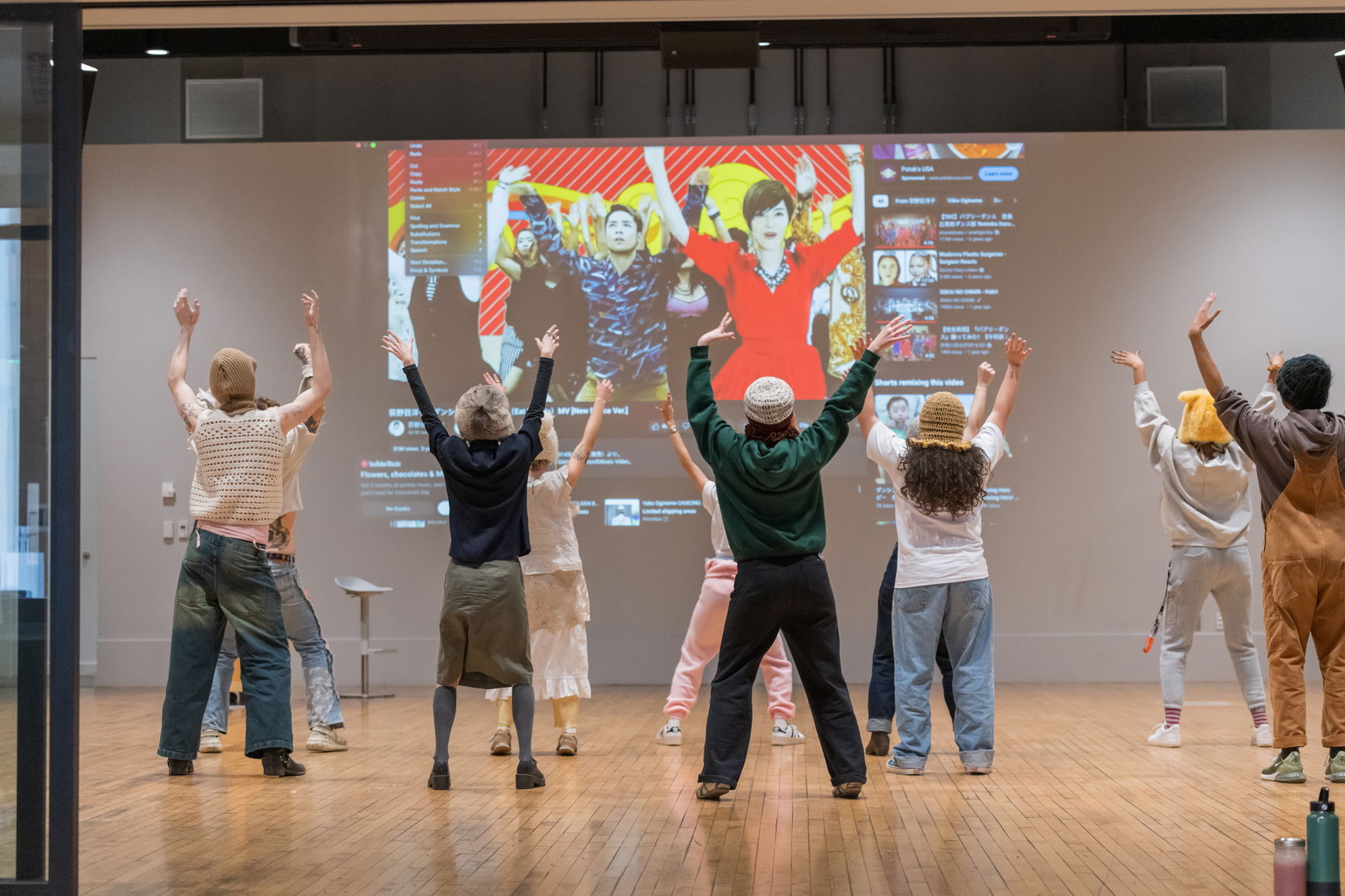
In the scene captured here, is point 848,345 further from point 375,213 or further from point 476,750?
point 476,750

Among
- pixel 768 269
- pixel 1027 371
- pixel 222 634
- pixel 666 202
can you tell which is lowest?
pixel 222 634

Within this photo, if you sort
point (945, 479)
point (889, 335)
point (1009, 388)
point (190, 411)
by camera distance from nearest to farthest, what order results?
point (889, 335), point (945, 479), point (190, 411), point (1009, 388)

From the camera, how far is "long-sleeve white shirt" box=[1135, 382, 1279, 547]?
5867 mm

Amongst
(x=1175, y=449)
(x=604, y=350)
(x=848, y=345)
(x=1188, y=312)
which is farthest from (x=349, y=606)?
(x=1188, y=312)

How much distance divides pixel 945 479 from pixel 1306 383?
136cm

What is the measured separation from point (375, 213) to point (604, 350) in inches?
71.0

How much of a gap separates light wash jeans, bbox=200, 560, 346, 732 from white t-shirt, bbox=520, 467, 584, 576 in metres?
1.07

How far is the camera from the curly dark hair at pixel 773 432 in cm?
455

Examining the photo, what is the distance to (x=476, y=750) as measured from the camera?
592 cm

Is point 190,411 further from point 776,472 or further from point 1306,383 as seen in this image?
point 1306,383

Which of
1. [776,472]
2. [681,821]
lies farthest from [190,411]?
[681,821]

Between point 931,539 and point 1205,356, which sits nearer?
point 1205,356

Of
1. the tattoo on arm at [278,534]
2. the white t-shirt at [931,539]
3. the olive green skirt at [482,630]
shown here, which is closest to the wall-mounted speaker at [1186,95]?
the white t-shirt at [931,539]

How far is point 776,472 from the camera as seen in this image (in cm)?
438
